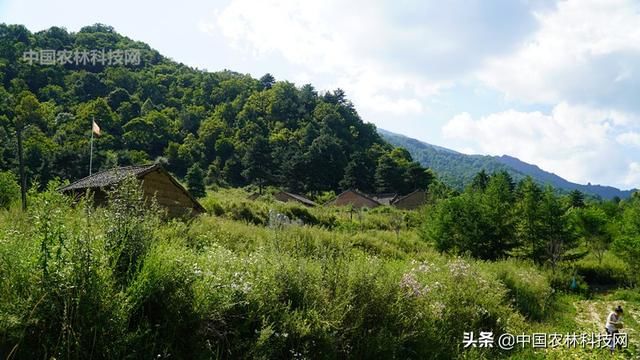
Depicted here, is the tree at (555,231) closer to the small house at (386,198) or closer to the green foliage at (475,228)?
the green foliage at (475,228)

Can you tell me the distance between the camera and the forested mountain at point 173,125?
196 ft

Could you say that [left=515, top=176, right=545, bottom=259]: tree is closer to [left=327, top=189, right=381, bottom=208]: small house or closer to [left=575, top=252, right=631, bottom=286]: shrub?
[left=575, top=252, right=631, bottom=286]: shrub

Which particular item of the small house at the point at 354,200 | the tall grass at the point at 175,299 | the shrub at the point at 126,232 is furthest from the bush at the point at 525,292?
the small house at the point at 354,200

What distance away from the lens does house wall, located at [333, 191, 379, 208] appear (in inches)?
2448

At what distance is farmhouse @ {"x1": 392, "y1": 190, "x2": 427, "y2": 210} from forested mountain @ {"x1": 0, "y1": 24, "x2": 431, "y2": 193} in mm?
6432

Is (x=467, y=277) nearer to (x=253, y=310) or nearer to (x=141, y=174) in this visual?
(x=253, y=310)

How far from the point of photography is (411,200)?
218ft

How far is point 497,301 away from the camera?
9688 mm

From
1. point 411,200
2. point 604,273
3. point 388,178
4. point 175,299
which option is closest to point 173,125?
point 388,178

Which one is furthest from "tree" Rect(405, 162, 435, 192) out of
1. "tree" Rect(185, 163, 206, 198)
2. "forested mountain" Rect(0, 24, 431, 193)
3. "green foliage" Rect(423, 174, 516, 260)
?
"green foliage" Rect(423, 174, 516, 260)

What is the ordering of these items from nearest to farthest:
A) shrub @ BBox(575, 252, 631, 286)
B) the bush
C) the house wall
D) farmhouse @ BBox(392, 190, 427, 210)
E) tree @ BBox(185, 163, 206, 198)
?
the bush, shrub @ BBox(575, 252, 631, 286), tree @ BBox(185, 163, 206, 198), the house wall, farmhouse @ BBox(392, 190, 427, 210)

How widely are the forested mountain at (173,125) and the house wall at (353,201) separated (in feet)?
26.7

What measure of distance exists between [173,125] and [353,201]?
36584 millimetres

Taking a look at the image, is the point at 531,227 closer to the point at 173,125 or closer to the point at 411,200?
the point at 411,200
